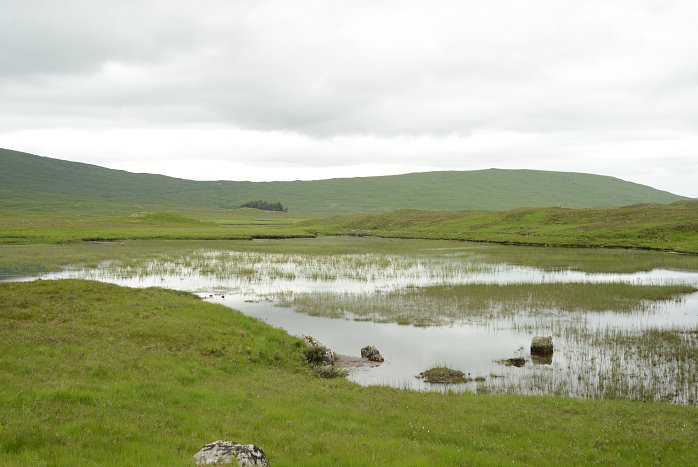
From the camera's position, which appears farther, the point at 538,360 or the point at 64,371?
the point at 538,360

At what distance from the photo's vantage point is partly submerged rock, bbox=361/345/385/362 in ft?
71.8

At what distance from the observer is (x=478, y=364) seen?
21.1 metres

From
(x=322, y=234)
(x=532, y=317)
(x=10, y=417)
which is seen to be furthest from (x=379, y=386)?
(x=322, y=234)

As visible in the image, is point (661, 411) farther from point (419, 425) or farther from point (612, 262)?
point (612, 262)

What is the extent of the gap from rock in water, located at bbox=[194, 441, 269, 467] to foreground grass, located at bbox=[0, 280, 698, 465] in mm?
626

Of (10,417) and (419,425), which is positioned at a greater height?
(10,417)

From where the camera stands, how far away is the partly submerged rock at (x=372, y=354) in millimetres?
21891

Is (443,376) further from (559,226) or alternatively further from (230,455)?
(559,226)

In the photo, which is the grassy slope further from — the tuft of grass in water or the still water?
the tuft of grass in water

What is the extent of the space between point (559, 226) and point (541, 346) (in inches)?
3647

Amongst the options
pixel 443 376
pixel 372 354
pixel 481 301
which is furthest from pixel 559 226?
pixel 443 376

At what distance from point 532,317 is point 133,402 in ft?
83.3

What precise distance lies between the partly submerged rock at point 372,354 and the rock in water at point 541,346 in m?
7.64

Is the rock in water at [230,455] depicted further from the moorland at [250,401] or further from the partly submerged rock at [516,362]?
the partly submerged rock at [516,362]
